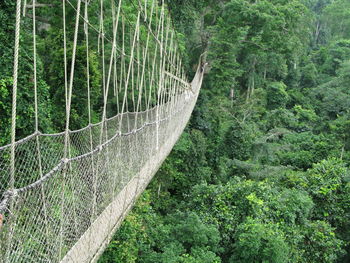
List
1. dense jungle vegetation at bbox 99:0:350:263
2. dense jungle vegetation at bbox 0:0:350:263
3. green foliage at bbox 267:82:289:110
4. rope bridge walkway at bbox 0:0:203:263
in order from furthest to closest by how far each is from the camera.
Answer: green foliage at bbox 267:82:289:110
dense jungle vegetation at bbox 99:0:350:263
dense jungle vegetation at bbox 0:0:350:263
rope bridge walkway at bbox 0:0:203:263

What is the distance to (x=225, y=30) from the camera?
910 cm

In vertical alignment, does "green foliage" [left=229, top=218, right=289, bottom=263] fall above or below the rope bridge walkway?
below

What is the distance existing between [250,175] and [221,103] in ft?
10.7

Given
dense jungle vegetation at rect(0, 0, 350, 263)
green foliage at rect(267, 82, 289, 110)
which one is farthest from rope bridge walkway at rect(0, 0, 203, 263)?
green foliage at rect(267, 82, 289, 110)

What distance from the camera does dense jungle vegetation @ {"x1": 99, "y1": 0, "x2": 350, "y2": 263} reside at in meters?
5.11

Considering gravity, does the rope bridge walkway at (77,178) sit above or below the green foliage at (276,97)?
above

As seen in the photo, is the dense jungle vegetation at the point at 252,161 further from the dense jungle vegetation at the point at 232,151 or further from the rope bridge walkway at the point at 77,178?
the rope bridge walkway at the point at 77,178

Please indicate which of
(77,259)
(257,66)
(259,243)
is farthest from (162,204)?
(257,66)

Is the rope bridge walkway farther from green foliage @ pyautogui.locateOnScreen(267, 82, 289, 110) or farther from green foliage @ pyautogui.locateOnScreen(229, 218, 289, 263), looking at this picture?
green foliage @ pyautogui.locateOnScreen(267, 82, 289, 110)

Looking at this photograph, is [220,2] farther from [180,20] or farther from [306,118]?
[306,118]

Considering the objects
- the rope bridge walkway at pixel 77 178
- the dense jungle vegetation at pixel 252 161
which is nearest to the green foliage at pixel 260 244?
the dense jungle vegetation at pixel 252 161

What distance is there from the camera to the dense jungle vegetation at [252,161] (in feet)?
16.8

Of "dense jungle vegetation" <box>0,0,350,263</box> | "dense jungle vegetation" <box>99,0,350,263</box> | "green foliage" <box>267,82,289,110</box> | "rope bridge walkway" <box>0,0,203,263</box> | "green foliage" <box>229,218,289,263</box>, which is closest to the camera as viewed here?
"rope bridge walkway" <box>0,0,203,263</box>

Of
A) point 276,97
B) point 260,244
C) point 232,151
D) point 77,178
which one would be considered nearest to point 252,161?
point 232,151
